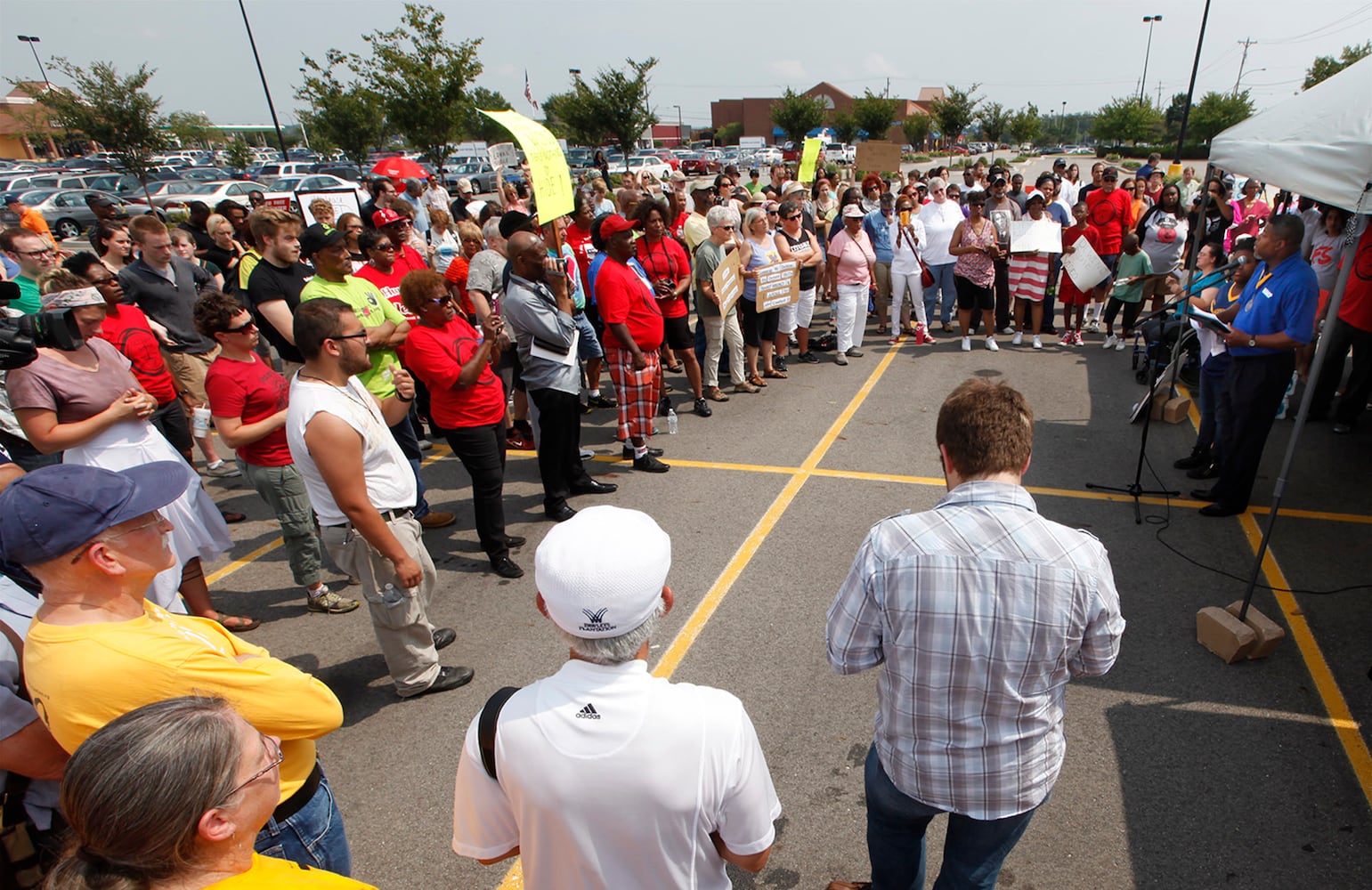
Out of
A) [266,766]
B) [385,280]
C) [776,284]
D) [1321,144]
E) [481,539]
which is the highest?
[1321,144]

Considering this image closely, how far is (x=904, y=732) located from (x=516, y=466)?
524cm

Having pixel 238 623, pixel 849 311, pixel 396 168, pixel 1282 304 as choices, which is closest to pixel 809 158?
pixel 849 311

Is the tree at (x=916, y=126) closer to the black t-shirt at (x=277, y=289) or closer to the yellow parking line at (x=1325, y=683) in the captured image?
the yellow parking line at (x=1325, y=683)

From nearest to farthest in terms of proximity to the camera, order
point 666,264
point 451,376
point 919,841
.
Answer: point 919,841 → point 451,376 → point 666,264

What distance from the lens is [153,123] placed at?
18.0 m

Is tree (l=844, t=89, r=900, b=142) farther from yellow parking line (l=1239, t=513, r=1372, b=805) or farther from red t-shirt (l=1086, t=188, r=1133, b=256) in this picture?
yellow parking line (l=1239, t=513, r=1372, b=805)

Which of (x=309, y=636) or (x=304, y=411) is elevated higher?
(x=304, y=411)

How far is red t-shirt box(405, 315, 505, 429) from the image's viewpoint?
4137 mm

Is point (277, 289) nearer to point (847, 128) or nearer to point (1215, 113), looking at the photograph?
point (847, 128)

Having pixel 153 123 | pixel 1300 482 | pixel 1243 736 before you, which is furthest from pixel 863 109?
pixel 1243 736

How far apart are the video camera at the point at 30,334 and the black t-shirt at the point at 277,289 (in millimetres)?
1487

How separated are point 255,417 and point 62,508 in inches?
96.3

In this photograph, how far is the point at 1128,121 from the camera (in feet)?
197

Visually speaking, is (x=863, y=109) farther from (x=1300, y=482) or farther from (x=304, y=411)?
(x=304, y=411)
